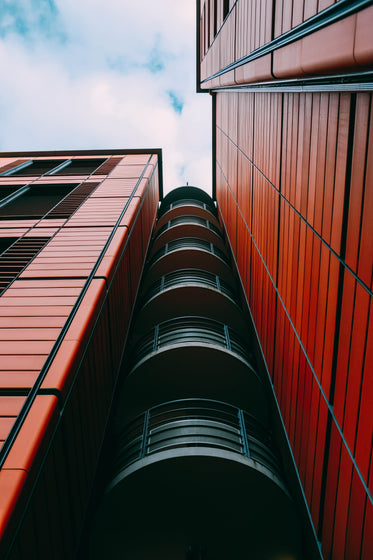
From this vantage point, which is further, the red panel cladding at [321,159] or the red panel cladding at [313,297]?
the red panel cladding at [313,297]

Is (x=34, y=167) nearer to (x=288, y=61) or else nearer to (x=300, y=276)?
(x=288, y=61)

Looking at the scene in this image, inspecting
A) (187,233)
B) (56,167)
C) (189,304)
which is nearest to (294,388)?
(189,304)

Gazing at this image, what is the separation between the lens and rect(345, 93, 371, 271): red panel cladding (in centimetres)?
568

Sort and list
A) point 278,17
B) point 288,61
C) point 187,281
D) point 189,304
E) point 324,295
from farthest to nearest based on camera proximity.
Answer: point 187,281, point 189,304, point 278,17, point 288,61, point 324,295

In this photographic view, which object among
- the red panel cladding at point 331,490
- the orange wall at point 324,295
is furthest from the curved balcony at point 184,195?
the red panel cladding at point 331,490

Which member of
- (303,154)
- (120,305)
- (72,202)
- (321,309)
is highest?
(303,154)

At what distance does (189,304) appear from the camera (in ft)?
50.7

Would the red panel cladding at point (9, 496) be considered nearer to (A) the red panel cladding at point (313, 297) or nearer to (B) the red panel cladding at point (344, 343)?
(B) the red panel cladding at point (344, 343)

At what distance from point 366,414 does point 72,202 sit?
15.1 m

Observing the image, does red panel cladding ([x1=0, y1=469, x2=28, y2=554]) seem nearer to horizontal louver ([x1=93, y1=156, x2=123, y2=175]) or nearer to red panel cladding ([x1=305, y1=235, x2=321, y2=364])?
red panel cladding ([x1=305, y1=235, x2=321, y2=364])

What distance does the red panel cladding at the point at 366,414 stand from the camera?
18.2 ft

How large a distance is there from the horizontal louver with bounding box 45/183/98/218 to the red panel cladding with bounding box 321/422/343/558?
12486 millimetres

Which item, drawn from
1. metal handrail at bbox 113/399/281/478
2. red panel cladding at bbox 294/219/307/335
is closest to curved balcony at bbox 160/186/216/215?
red panel cladding at bbox 294/219/307/335

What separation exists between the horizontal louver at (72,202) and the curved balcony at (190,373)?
658cm
